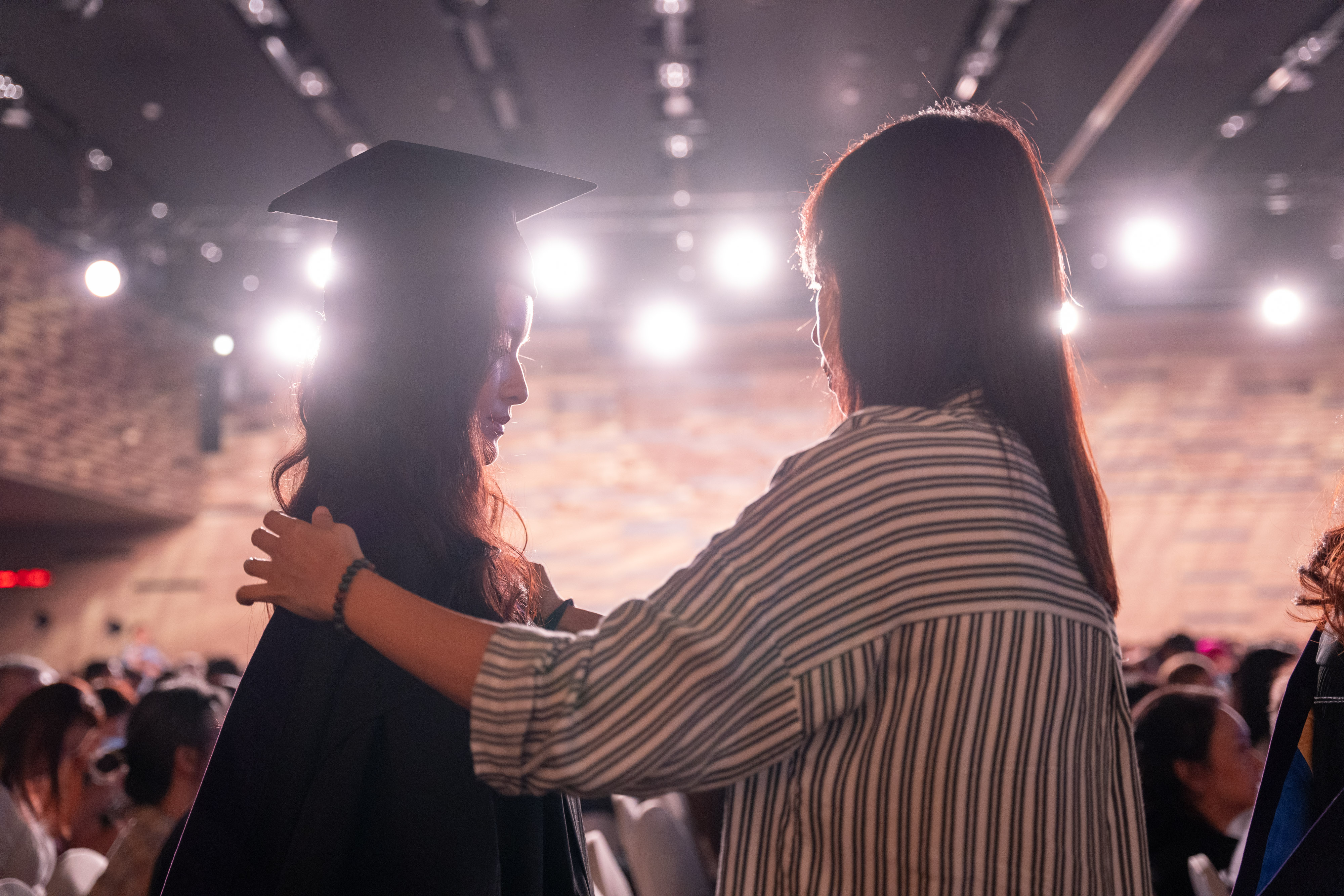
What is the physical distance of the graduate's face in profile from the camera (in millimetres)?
1260

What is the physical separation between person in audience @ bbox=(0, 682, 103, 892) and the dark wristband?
2387mm

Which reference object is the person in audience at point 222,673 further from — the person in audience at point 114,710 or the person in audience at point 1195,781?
the person in audience at point 1195,781

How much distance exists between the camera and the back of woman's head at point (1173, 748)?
2467mm

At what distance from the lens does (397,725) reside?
104 centimetres

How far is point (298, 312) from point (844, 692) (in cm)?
834

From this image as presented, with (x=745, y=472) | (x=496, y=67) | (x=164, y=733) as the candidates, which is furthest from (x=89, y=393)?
(x=164, y=733)

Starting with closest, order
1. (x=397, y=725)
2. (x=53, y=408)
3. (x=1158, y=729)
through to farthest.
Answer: (x=397, y=725)
(x=1158, y=729)
(x=53, y=408)

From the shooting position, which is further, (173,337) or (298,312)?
(173,337)

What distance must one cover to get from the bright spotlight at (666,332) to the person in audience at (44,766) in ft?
19.7

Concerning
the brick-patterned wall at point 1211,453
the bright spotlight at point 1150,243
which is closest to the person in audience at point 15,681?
the bright spotlight at point 1150,243

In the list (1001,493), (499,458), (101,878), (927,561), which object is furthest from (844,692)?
(101,878)

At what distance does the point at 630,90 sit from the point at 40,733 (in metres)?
4.82

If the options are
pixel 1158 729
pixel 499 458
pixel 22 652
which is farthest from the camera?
pixel 22 652

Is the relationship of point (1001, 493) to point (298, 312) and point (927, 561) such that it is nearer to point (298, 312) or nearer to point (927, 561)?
point (927, 561)
